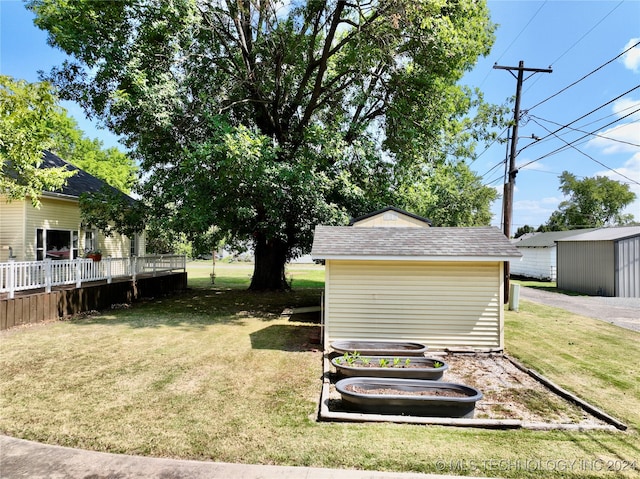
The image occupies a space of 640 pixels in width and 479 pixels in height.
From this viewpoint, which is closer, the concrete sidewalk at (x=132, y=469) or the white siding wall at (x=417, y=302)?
the concrete sidewalk at (x=132, y=469)

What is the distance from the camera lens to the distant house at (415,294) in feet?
26.2

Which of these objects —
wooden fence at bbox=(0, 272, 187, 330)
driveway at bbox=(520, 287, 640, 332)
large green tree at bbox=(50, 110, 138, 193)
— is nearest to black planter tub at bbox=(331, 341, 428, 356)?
driveway at bbox=(520, 287, 640, 332)

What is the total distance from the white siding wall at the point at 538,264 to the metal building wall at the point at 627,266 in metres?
7.22

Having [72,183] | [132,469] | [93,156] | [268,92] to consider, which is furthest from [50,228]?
[93,156]

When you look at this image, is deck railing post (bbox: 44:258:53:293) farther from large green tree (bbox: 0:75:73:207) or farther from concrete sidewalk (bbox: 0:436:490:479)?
concrete sidewalk (bbox: 0:436:490:479)

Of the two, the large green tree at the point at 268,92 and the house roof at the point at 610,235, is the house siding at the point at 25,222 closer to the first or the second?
the large green tree at the point at 268,92

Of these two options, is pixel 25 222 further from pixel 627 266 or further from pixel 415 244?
pixel 627 266

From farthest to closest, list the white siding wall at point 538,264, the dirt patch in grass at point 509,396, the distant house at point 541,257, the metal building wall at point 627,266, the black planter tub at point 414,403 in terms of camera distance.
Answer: the white siding wall at point 538,264 → the distant house at point 541,257 → the metal building wall at point 627,266 → the dirt patch in grass at point 509,396 → the black planter tub at point 414,403

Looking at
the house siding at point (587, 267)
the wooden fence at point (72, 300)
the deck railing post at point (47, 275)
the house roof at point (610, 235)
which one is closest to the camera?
the wooden fence at point (72, 300)

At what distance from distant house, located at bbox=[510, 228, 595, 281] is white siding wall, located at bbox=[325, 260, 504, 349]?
752 inches

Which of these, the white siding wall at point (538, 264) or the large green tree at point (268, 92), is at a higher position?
the large green tree at point (268, 92)

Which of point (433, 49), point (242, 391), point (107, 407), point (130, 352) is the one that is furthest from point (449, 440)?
point (433, 49)

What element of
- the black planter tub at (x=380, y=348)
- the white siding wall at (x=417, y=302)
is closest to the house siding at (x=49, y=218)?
the white siding wall at (x=417, y=302)

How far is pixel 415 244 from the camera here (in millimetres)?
8258
